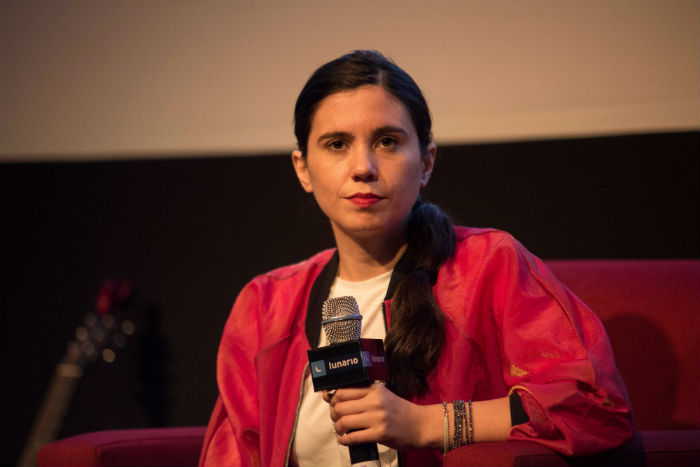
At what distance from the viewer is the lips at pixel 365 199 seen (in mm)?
1385

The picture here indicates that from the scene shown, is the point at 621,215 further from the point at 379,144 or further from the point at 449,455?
the point at 449,455

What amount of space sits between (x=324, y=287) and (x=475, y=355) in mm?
400

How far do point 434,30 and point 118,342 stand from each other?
1.48 m

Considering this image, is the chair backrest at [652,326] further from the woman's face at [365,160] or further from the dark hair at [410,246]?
the woman's face at [365,160]

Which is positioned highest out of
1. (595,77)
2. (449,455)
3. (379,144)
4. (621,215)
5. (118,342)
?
(595,77)

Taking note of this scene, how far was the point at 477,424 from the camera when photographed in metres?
1.23

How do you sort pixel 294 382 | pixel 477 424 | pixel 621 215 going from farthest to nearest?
pixel 621 215
pixel 294 382
pixel 477 424

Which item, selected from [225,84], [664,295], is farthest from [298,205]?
[664,295]

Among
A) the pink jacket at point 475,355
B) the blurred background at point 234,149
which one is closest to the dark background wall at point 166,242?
the blurred background at point 234,149

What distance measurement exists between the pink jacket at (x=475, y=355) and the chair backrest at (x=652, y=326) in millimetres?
425

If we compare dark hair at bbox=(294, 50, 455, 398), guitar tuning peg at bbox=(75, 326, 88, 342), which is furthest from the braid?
guitar tuning peg at bbox=(75, 326, 88, 342)

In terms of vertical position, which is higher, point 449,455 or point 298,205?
point 298,205

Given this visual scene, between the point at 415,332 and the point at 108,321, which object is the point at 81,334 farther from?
the point at 415,332

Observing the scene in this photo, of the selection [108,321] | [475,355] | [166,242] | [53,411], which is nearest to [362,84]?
[475,355]
